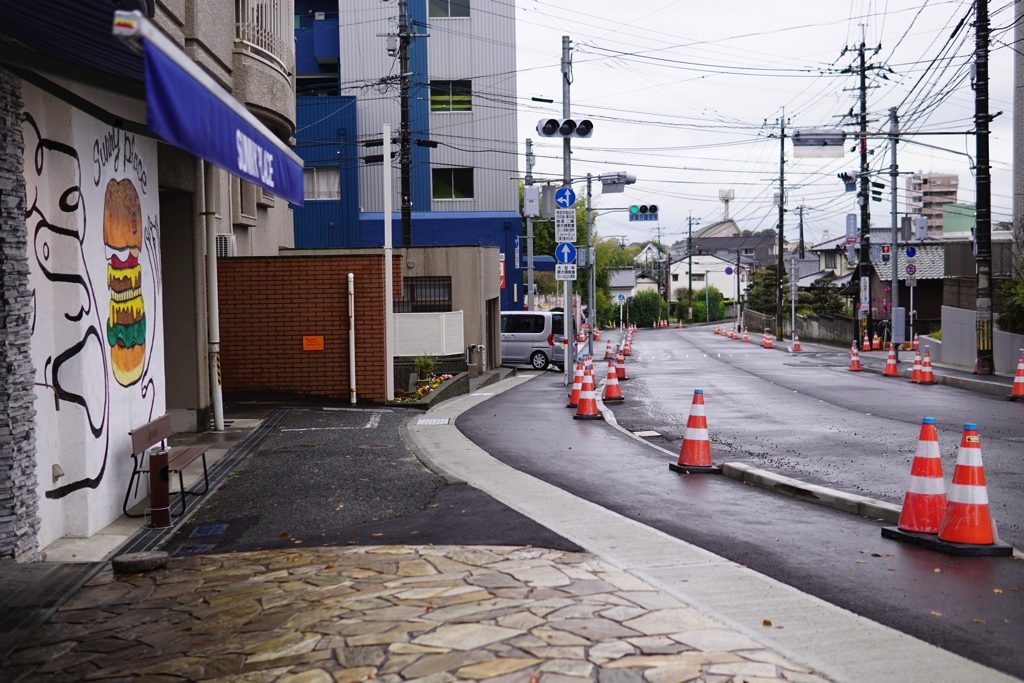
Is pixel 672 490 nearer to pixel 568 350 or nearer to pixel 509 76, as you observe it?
pixel 568 350

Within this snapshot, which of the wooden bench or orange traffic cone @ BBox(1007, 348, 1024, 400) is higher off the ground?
the wooden bench

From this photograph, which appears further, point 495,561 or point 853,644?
point 495,561

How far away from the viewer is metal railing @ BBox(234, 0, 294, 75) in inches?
582

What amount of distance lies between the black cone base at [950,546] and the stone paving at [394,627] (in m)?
2.55

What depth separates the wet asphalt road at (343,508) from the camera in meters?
8.25

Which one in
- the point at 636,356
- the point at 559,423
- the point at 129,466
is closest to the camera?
the point at 129,466

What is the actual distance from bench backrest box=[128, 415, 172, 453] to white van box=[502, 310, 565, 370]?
82.1ft

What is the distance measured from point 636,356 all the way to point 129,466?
34223 millimetres

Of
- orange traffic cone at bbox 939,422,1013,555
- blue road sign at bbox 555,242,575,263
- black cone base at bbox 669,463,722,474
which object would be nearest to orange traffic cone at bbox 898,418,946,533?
orange traffic cone at bbox 939,422,1013,555

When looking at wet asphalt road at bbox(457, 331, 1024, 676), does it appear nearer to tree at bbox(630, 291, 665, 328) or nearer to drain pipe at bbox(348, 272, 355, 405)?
drain pipe at bbox(348, 272, 355, 405)

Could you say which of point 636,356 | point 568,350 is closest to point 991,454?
point 568,350

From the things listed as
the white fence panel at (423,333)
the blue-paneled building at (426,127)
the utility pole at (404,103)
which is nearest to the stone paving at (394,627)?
the white fence panel at (423,333)

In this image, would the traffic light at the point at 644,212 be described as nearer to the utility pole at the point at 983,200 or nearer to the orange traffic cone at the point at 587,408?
the utility pole at the point at 983,200

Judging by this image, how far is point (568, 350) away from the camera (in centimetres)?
2453
